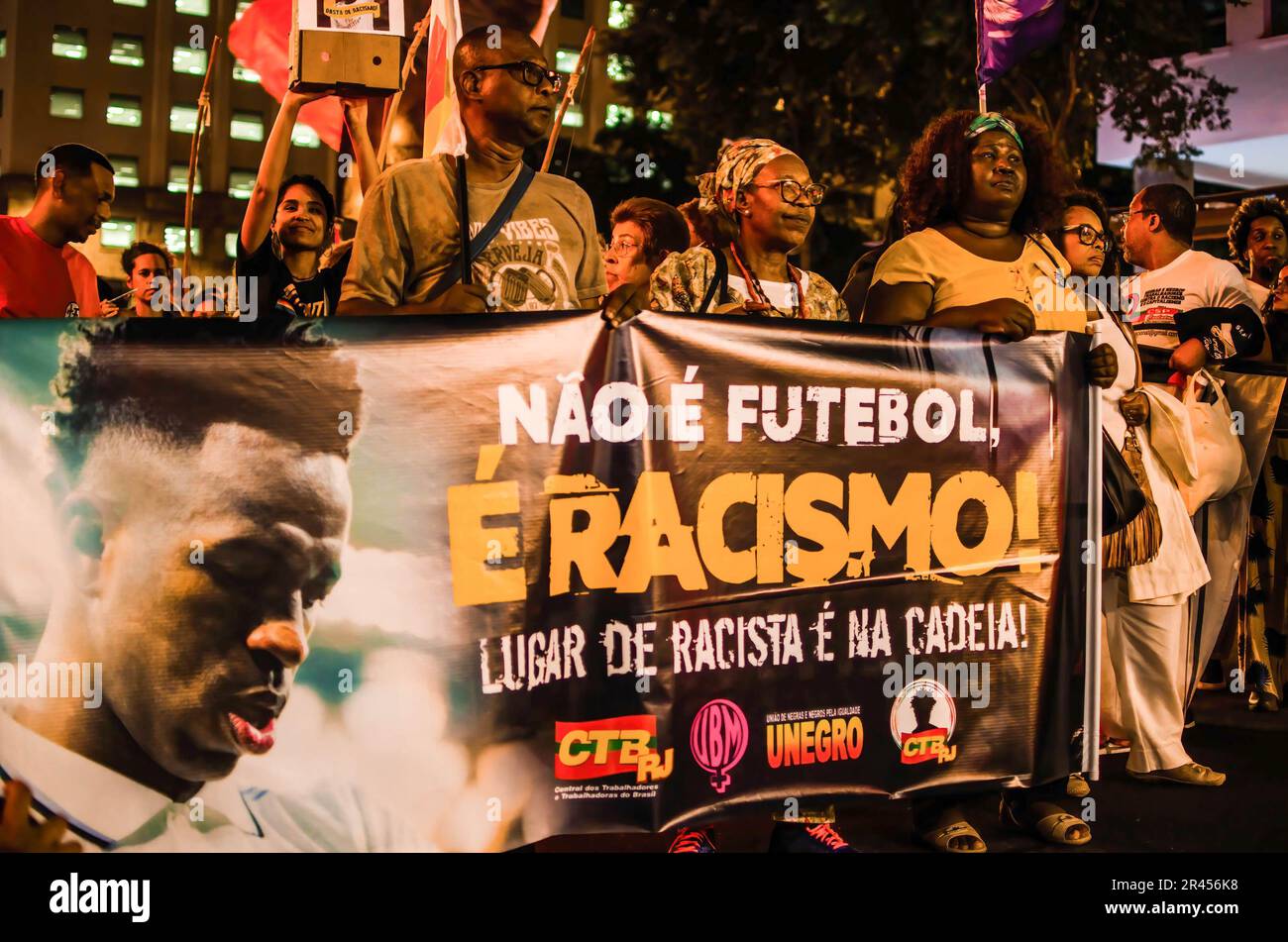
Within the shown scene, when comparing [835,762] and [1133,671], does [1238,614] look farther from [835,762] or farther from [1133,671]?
[835,762]

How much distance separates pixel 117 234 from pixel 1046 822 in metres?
16.1

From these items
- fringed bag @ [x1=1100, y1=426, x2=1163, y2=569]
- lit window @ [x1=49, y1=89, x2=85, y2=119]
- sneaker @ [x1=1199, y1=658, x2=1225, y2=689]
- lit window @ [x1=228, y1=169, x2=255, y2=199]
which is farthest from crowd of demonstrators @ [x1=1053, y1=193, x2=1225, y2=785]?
lit window @ [x1=228, y1=169, x2=255, y2=199]

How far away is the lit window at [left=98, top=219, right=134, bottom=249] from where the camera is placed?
1565 centimetres

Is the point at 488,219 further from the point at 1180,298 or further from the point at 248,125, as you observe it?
the point at 248,125

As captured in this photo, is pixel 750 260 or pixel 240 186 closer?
pixel 750 260

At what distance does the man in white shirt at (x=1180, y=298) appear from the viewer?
6246mm

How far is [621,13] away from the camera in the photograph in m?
18.6

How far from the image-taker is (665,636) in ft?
12.1

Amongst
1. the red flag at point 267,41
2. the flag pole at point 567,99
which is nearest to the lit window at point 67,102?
the red flag at point 267,41

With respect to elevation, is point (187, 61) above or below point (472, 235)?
above

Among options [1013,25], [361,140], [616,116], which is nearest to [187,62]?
[361,140]

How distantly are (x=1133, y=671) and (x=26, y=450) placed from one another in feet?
12.0

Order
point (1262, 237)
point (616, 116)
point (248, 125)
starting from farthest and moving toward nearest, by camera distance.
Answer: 1. point (616, 116)
2. point (248, 125)
3. point (1262, 237)
